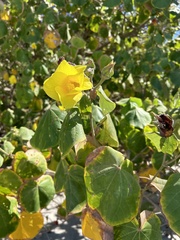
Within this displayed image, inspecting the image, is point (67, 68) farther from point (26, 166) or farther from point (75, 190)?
point (26, 166)

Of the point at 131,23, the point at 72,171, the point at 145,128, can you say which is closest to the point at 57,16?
the point at 131,23

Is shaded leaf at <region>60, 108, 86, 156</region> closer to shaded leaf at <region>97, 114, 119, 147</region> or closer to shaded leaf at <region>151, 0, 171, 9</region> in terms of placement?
shaded leaf at <region>97, 114, 119, 147</region>

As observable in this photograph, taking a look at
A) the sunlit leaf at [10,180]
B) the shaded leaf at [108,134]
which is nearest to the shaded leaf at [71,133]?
the shaded leaf at [108,134]

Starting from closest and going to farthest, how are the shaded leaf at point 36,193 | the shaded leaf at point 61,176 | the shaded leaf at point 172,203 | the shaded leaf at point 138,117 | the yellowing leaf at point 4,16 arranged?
1. the shaded leaf at point 172,203
2. the shaded leaf at point 61,176
3. the shaded leaf at point 36,193
4. the shaded leaf at point 138,117
5. the yellowing leaf at point 4,16

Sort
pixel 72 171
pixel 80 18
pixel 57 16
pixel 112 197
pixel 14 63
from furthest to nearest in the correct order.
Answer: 1. pixel 14 63
2. pixel 80 18
3. pixel 57 16
4. pixel 72 171
5. pixel 112 197

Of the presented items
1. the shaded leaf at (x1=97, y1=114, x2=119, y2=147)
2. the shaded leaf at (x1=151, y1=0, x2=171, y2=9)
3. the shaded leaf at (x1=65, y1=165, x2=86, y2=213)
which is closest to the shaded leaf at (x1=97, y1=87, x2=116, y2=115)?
the shaded leaf at (x1=97, y1=114, x2=119, y2=147)

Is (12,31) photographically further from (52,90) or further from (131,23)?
(52,90)

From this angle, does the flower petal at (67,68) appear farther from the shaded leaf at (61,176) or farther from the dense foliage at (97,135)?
the shaded leaf at (61,176)
